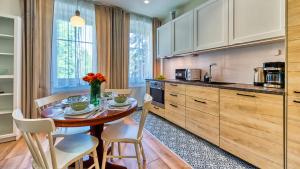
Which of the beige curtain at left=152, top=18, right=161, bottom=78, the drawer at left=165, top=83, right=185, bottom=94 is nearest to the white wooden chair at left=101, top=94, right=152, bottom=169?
the drawer at left=165, top=83, right=185, bottom=94

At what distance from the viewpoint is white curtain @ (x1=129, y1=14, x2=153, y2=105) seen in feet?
14.1

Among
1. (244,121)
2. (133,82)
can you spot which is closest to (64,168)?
Result: (244,121)

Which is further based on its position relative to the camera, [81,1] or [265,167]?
[81,1]

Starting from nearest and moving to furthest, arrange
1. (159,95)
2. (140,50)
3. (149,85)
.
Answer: (159,95), (149,85), (140,50)

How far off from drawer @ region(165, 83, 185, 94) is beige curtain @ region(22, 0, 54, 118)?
237cm

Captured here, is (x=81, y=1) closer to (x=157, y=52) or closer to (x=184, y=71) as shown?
(x=157, y=52)

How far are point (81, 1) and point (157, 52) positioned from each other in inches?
83.7

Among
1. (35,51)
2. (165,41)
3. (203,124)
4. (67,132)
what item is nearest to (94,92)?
(67,132)

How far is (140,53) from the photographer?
443 cm

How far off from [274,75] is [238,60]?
839mm

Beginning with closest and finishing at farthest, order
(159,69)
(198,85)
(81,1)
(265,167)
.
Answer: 1. (265,167)
2. (198,85)
3. (81,1)
4. (159,69)

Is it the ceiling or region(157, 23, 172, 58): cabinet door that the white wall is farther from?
region(157, 23, 172, 58): cabinet door

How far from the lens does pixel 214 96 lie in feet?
7.22

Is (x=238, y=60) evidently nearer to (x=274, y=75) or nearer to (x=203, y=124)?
(x=274, y=75)
